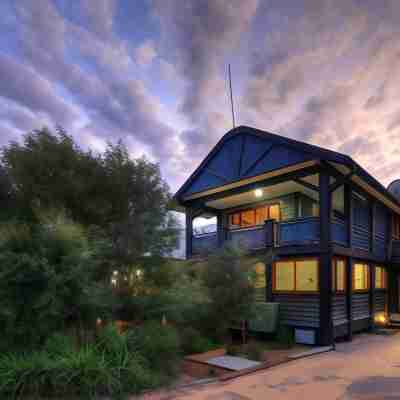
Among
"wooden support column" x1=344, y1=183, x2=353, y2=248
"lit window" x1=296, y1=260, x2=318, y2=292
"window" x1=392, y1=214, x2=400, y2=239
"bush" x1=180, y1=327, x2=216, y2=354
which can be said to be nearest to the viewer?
"bush" x1=180, y1=327, x2=216, y2=354

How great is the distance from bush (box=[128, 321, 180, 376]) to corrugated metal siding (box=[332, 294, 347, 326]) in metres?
6.32

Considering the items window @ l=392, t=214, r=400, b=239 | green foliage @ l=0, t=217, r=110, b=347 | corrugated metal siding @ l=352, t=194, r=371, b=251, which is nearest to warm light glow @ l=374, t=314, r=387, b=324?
corrugated metal siding @ l=352, t=194, r=371, b=251

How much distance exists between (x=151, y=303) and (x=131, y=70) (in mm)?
9152

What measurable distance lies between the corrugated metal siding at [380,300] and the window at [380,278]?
0.27 meters

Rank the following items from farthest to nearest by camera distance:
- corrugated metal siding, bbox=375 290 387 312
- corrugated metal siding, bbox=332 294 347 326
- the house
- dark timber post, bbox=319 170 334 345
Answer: corrugated metal siding, bbox=375 290 387 312, corrugated metal siding, bbox=332 294 347 326, the house, dark timber post, bbox=319 170 334 345

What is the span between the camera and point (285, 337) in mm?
10008

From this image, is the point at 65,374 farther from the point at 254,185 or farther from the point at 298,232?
the point at 254,185

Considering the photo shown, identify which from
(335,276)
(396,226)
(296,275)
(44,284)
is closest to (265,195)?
(296,275)

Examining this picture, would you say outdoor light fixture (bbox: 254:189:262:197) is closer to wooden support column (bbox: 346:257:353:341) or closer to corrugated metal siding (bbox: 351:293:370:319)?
wooden support column (bbox: 346:257:353:341)

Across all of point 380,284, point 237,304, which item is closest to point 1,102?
point 237,304

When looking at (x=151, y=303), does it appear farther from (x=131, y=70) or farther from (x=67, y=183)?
(x=131, y=70)

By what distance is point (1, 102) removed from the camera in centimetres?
1087

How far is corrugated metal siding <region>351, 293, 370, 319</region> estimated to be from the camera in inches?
474

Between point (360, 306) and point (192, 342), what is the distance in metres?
7.41
